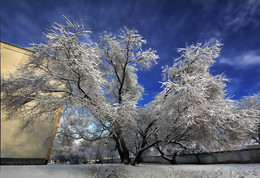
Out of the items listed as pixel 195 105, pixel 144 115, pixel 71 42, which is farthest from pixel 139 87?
pixel 71 42

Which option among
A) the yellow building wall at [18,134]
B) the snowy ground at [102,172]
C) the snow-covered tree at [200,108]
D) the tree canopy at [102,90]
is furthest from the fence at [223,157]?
the yellow building wall at [18,134]

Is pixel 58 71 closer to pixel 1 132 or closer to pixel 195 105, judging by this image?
pixel 1 132

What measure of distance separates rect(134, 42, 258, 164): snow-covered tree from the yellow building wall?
21.0ft

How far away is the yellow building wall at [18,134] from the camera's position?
671 cm

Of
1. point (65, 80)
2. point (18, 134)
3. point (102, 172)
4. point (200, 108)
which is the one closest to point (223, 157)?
point (200, 108)

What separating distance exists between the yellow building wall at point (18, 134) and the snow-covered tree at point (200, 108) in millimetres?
6416

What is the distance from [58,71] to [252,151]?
13.9m

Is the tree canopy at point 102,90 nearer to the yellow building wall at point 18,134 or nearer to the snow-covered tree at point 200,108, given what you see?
the snow-covered tree at point 200,108

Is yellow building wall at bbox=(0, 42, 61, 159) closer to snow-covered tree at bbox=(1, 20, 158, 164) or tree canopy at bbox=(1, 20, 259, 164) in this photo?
snow-covered tree at bbox=(1, 20, 158, 164)

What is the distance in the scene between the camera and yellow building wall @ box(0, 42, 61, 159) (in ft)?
22.0

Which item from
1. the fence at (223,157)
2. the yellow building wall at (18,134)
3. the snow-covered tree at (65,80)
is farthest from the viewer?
the fence at (223,157)

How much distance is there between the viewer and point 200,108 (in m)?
5.09

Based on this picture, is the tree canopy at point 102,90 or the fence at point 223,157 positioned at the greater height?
the tree canopy at point 102,90

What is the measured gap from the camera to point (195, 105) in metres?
5.15
